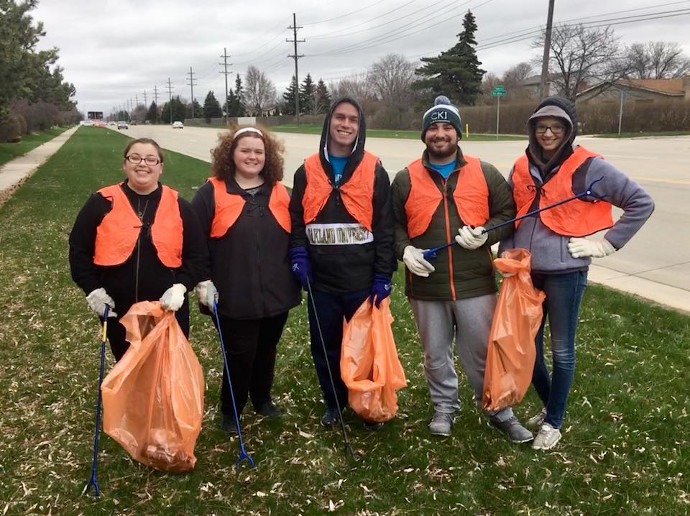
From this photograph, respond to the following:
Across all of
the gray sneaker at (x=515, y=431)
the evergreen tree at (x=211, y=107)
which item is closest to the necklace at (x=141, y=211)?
the gray sneaker at (x=515, y=431)

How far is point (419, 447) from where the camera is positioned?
3.29 meters

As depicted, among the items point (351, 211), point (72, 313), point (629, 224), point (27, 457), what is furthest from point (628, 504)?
point (72, 313)

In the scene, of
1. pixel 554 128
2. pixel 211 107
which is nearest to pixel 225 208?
pixel 554 128

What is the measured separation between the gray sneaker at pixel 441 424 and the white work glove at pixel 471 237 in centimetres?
110

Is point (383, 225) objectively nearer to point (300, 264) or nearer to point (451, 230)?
point (451, 230)

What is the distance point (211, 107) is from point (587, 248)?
109880mm

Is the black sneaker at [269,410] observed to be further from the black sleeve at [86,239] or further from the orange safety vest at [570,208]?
the orange safety vest at [570,208]

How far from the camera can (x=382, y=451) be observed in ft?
10.8

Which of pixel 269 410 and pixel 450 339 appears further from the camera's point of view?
pixel 269 410

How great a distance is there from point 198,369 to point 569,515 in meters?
1.95

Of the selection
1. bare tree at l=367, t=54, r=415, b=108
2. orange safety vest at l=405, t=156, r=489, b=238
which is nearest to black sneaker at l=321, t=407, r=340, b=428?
orange safety vest at l=405, t=156, r=489, b=238

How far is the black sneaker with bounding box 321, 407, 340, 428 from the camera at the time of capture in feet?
11.7

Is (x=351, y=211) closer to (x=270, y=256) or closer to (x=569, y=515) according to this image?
(x=270, y=256)

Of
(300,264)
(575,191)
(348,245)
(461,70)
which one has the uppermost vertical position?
(461,70)
